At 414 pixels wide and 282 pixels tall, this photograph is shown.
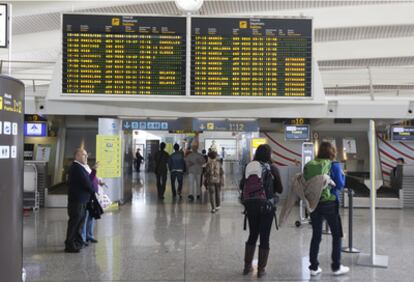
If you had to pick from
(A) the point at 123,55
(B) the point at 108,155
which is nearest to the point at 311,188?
(A) the point at 123,55

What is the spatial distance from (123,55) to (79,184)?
2547 millimetres

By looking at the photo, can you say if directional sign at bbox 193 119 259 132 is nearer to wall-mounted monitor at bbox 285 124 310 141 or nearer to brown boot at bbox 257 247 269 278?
wall-mounted monitor at bbox 285 124 310 141

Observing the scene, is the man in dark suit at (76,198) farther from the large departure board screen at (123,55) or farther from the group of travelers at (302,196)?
the group of travelers at (302,196)

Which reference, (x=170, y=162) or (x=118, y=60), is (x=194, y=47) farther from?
(x=170, y=162)

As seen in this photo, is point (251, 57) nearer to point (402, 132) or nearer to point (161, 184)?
point (161, 184)

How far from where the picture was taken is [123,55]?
26.4 feet

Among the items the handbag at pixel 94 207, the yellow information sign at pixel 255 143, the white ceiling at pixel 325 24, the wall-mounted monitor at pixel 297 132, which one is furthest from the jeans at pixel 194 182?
the handbag at pixel 94 207

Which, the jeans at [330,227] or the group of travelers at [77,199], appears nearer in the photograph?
the jeans at [330,227]

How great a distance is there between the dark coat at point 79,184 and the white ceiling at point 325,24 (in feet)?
31.0

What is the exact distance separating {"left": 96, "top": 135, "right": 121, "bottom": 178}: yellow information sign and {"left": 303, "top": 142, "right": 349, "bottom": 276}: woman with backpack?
22.3 feet

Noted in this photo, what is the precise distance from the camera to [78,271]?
5.81m

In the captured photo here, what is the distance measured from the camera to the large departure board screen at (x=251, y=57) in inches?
320

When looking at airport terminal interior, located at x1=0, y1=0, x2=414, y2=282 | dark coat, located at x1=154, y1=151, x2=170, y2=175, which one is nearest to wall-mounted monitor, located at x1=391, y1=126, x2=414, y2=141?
airport terminal interior, located at x1=0, y1=0, x2=414, y2=282

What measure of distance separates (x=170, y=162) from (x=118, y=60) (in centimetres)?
627
